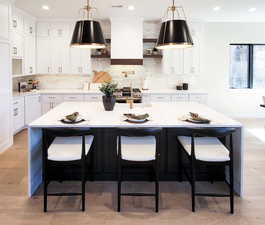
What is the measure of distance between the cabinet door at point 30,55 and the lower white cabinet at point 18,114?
2.89ft

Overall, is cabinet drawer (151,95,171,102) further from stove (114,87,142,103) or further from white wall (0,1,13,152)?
white wall (0,1,13,152)

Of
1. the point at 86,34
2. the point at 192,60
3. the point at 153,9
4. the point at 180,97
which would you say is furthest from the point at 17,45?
the point at 192,60

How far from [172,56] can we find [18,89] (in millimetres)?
3661

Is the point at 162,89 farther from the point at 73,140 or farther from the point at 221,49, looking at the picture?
the point at 73,140

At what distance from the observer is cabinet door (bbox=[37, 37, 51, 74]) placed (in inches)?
301

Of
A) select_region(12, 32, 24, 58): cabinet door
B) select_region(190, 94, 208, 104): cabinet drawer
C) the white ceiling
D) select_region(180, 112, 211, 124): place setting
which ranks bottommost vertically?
select_region(180, 112, 211, 124): place setting

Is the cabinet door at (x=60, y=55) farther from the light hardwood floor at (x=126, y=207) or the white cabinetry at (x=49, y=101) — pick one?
the light hardwood floor at (x=126, y=207)

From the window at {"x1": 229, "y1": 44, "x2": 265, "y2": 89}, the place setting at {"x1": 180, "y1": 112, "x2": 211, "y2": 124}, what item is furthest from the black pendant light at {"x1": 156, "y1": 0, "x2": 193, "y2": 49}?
the window at {"x1": 229, "y1": 44, "x2": 265, "y2": 89}

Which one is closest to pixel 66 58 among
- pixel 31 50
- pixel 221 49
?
pixel 31 50

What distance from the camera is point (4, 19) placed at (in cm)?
521

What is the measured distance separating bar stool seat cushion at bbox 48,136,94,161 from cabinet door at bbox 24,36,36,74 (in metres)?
4.16

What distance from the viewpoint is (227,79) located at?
8.55 metres

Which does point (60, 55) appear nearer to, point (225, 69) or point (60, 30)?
point (60, 30)

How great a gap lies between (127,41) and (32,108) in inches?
104
